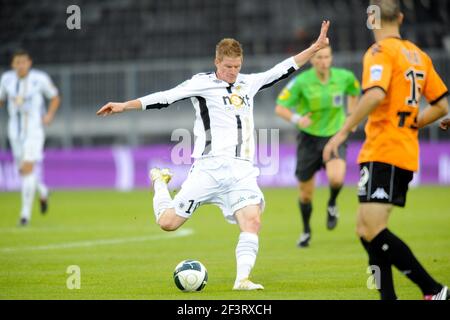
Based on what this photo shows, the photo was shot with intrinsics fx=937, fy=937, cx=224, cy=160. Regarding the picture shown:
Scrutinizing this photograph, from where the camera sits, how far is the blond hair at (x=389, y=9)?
7082 mm

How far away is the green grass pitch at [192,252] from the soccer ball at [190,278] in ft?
0.34

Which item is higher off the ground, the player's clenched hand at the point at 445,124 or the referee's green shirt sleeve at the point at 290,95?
the referee's green shirt sleeve at the point at 290,95

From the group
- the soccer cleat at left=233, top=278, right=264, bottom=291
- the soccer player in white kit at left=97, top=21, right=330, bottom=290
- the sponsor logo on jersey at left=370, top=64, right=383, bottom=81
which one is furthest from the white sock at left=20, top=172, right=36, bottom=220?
the sponsor logo on jersey at left=370, top=64, right=383, bottom=81

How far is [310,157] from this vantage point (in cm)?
1319

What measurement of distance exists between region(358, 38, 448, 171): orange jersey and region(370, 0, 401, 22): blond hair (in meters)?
0.17

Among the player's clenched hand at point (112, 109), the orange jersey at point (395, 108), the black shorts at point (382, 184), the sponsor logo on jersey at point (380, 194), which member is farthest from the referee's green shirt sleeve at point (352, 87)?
the sponsor logo on jersey at point (380, 194)

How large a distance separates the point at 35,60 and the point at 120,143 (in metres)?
4.94

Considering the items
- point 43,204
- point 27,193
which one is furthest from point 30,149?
point 43,204

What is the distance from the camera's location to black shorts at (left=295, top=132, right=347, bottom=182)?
13156 mm

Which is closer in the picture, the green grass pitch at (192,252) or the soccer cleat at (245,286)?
the soccer cleat at (245,286)

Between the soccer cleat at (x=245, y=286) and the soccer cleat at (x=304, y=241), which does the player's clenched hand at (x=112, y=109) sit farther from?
the soccer cleat at (x=304, y=241)

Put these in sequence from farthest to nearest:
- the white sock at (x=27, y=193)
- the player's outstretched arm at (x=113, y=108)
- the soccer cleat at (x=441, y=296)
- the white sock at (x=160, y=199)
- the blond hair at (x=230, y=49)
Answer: the white sock at (x=27, y=193)
the white sock at (x=160, y=199)
the blond hair at (x=230, y=49)
the player's outstretched arm at (x=113, y=108)
the soccer cleat at (x=441, y=296)

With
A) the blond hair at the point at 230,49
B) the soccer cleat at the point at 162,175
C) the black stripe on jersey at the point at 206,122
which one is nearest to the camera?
the blond hair at the point at 230,49
